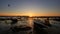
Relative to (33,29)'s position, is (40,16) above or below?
above

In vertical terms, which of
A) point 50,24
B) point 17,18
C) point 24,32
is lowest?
point 24,32

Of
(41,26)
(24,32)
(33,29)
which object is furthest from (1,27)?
(41,26)

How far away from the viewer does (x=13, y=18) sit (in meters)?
2.64

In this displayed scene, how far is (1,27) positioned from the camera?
2535mm

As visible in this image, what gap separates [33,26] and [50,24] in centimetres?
44

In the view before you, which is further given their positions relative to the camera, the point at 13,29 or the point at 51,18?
the point at 51,18

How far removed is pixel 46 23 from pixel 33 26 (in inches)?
13.8

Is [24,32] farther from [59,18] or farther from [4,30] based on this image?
[59,18]

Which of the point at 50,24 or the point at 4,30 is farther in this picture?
the point at 50,24

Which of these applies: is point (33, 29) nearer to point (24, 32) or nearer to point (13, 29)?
point (24, 32)

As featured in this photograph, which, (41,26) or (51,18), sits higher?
(51,18)

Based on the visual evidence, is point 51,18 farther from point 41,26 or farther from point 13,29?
point 13,29

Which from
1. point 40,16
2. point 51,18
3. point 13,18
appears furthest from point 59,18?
point 13,18

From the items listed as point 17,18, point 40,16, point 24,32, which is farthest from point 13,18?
point 40,16
